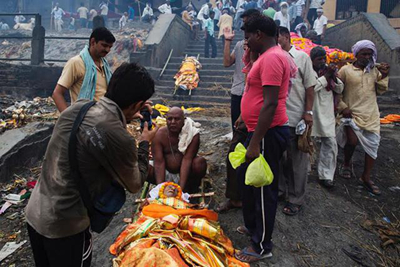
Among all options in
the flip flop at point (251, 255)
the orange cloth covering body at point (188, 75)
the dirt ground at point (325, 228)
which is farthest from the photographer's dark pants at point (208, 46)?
the flip flop at point (251, 255)

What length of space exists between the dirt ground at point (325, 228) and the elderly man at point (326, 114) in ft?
1.04

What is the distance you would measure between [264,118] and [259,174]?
0.45 meters

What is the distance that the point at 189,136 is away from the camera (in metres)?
3.88

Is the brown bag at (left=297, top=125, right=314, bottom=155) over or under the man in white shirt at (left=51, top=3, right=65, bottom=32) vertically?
under

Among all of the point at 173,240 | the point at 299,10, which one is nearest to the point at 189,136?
the point at 173,240

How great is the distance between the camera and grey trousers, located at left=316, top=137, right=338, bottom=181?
428cm

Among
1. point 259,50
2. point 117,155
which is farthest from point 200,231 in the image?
point 259,50

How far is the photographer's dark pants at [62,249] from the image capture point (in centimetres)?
173

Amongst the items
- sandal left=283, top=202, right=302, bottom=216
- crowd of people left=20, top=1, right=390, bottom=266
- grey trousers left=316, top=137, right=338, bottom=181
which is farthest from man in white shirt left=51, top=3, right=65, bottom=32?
sandal left=283, top=202, right=302, bottom=216

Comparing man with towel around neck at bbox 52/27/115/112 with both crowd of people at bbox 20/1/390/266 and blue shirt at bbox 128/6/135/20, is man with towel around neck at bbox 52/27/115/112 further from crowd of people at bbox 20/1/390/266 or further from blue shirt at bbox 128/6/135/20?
blue shirt at bbox 128/6/135/20

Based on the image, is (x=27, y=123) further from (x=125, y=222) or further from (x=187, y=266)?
(x=187, y=266)

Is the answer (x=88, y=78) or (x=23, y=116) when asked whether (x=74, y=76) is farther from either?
(x=23, y=116)

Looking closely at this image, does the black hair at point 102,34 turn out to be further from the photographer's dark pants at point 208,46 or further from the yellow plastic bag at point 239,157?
the photographer's dark pants at point 208,46

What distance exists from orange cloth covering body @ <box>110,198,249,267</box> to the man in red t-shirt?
30 centimetres
